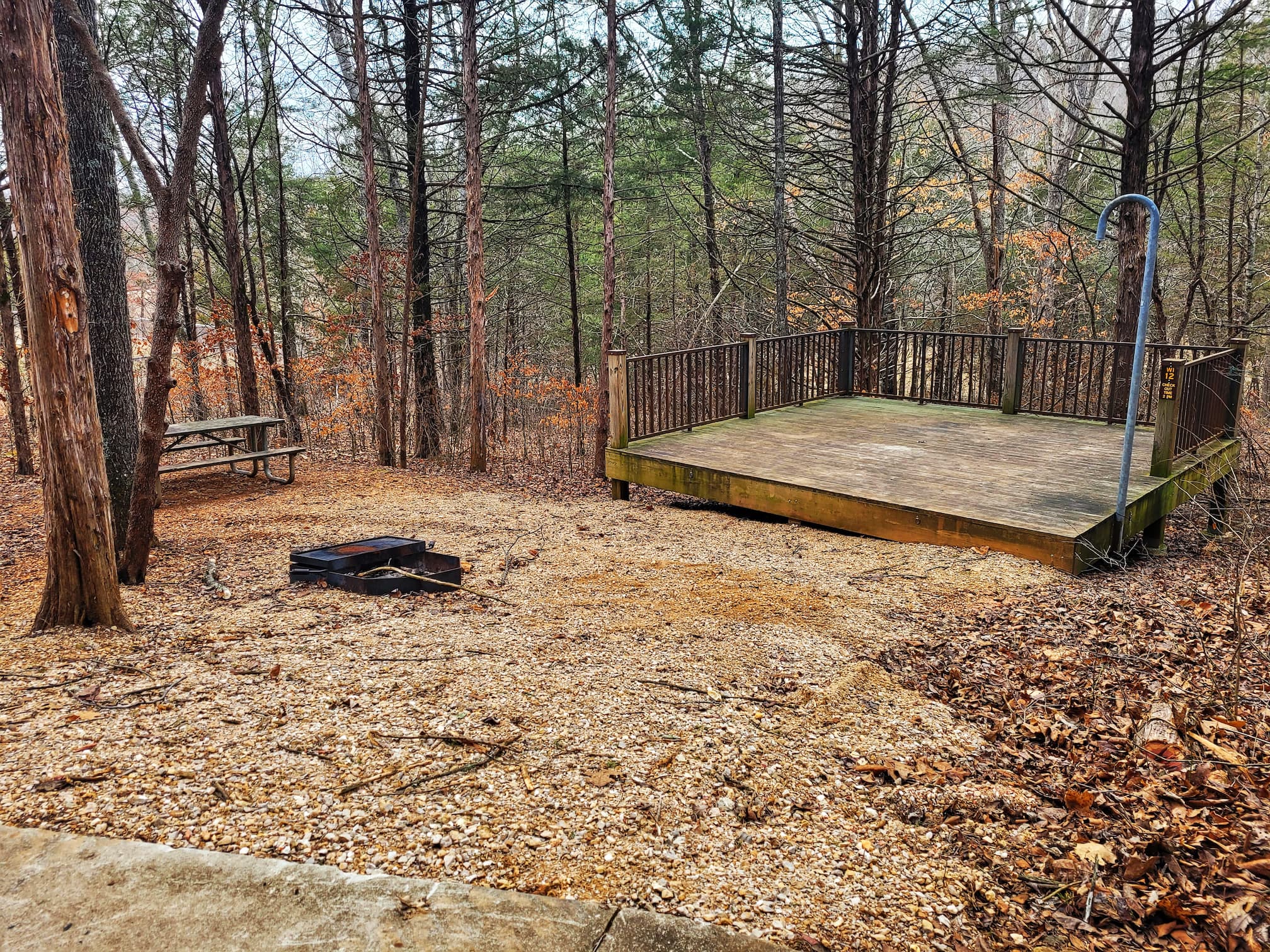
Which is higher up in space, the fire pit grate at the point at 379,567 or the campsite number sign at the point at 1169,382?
the campsite number sign at the point at 1169,382

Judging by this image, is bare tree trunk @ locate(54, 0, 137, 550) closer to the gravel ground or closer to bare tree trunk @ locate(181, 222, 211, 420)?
the gravel ground

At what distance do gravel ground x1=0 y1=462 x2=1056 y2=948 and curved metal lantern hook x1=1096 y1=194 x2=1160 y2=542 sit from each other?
2.87ft

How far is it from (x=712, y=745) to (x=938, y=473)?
194 inches

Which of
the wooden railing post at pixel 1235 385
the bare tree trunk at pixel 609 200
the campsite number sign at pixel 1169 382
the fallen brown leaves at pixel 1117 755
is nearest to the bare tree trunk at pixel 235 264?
the bare tree trunk at pixel 609 200

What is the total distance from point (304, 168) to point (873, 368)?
1262cm

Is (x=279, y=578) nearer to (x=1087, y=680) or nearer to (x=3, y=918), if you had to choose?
(x=3, y=918)

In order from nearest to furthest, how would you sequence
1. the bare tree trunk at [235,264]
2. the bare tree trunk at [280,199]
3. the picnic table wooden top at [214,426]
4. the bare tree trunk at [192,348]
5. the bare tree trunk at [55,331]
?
the bare tree trunk at [55,331] < the picnic table wooden top at [214,426] < the bare tree trunk at [235,264] < the bare tree trunk at [280,199] < the bare tree trunk at [192,348]

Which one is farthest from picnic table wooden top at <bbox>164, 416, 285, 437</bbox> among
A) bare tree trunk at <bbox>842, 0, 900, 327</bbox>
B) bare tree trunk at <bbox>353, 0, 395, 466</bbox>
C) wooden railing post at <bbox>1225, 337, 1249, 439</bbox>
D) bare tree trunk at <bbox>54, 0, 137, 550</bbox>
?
wooden railing post at <bbox>1225, 337, 1249, 439</bbox>

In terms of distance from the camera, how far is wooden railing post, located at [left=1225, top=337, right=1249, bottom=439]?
24.7ft

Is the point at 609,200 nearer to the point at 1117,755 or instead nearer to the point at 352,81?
the point at 352,81

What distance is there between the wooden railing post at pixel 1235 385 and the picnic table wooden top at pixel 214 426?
395 inches

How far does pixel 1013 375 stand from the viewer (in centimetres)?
960

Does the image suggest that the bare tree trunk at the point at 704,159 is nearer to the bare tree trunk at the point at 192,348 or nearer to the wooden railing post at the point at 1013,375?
the wooden railing post at the point at 1013,375

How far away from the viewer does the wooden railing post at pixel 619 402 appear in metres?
8.34
